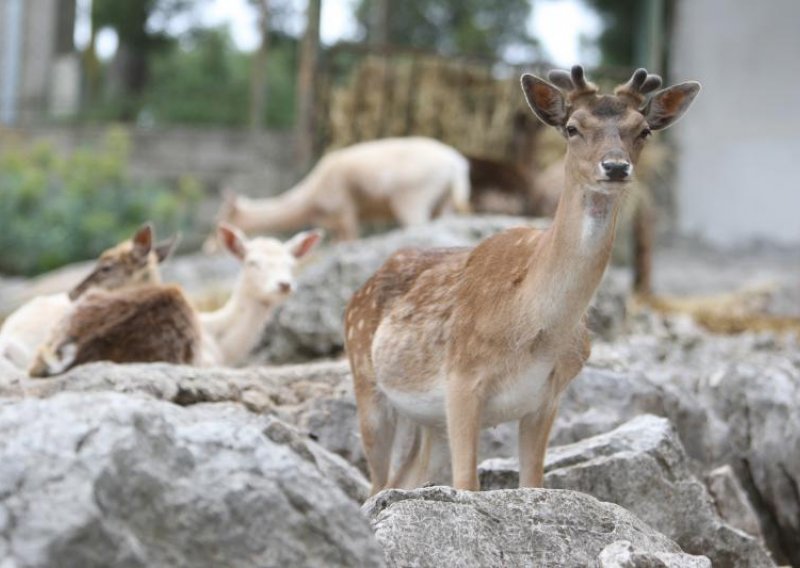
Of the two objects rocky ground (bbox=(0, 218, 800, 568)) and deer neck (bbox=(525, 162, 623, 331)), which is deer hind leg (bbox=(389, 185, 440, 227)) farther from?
deer neck (bbox=(525, 162, 623, 331))

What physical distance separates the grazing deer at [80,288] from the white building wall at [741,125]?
11.4 m

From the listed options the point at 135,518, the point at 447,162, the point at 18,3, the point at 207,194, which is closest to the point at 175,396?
the point at 135,518

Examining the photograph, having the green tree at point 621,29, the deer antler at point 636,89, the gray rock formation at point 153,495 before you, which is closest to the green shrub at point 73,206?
the green tree at point 621,29

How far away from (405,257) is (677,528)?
1.65 m

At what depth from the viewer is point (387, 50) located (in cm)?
1589

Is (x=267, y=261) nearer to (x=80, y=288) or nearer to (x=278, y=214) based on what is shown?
(x=80, y=288)

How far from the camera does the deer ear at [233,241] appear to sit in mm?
9609

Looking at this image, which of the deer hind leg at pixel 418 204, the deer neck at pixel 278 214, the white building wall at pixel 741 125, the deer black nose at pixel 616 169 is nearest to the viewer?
the deer black nose at pixel 616 169

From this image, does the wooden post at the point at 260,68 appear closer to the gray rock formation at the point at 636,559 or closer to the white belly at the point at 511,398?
the white belly at the point at 511,398

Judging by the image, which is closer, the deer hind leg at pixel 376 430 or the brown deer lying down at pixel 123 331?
the deer hind leg at pixel 376 430

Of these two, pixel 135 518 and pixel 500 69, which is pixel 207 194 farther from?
pixel 135 518

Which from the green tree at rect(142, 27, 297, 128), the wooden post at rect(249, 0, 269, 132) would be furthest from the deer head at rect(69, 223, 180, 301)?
the green tree at rect(142, 27, 297, 128)

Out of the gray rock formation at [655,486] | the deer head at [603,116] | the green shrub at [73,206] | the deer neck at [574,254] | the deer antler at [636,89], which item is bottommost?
the green shrub at [73,206]

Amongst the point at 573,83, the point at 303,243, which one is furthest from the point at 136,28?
the point at 573,83
